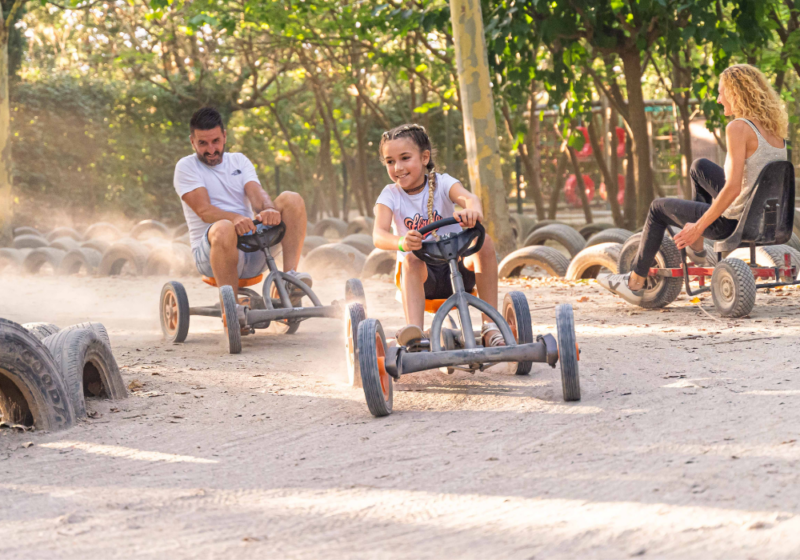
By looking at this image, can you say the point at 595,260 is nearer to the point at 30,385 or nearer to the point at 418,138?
the point at 418,138

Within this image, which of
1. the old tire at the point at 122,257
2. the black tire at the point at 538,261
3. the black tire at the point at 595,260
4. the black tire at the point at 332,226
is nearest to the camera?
the black tire at the point at 595,260

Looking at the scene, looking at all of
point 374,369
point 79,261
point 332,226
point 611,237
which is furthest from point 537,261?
point 332,226

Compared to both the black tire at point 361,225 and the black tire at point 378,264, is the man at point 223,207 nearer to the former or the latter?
the black tire at point 378,264

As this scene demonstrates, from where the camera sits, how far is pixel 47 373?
10.8ft

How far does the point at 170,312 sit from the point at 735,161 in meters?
3.79

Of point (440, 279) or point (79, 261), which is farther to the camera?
point (79, 261)

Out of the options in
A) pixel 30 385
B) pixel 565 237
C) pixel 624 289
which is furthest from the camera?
pixel 565 237

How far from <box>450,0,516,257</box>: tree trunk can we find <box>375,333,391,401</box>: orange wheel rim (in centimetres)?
579

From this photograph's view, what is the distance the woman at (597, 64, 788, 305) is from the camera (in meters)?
5.06

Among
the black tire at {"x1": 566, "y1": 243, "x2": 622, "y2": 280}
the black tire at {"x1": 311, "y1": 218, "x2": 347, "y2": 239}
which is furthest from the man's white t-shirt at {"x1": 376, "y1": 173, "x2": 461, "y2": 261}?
the black tire at {"x1": 311, "y1": 218, "x2": 347, "y2": 239}

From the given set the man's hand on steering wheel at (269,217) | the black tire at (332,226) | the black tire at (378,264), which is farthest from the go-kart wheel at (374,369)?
the black tire at (332,226)

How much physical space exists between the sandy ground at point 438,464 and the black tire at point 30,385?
104 mm

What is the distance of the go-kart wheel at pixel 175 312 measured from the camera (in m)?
5.74

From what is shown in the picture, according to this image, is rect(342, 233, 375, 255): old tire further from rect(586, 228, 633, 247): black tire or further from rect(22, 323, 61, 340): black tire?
rect(22, 323, 61, 340): black tire
